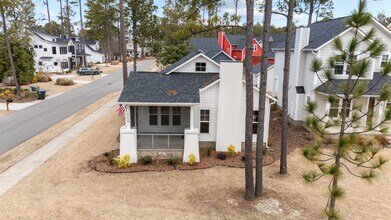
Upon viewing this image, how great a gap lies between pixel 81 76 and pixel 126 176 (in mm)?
42711

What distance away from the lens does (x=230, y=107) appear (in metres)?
16.0

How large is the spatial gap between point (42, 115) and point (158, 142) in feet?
47.7

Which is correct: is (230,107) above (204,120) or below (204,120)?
above

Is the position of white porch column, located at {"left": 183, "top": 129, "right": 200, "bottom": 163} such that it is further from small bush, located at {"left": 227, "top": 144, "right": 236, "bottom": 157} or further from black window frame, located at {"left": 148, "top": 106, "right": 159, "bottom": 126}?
black window frame, located at {"left": 148, "top": 106, "right": 159, "bottom": 126}

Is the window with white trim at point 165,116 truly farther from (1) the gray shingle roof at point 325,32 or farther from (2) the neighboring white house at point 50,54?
(2) the neighboring white house at point 50,54

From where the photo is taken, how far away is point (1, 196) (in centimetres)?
1139

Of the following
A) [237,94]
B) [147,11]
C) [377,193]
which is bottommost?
[377,193]

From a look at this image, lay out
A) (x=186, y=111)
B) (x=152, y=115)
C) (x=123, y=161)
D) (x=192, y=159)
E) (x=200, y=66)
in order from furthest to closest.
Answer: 1. (x=200, y=66)
2. (x=152, y=115)
3. (x=186, y=111)
4. (x=192, y=159)
5. (x=123, y=161)

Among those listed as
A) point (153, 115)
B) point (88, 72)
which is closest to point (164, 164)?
point (153, 115)

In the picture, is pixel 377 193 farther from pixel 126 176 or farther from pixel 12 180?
pixel 12 180

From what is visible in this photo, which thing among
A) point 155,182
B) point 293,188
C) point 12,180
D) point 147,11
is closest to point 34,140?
point 12,180

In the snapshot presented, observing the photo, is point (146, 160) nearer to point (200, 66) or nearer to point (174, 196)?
point (174, 196)

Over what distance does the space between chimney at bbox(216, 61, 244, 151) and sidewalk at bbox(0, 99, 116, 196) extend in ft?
31.3

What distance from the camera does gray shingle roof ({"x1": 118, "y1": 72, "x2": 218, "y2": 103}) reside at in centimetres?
1507
